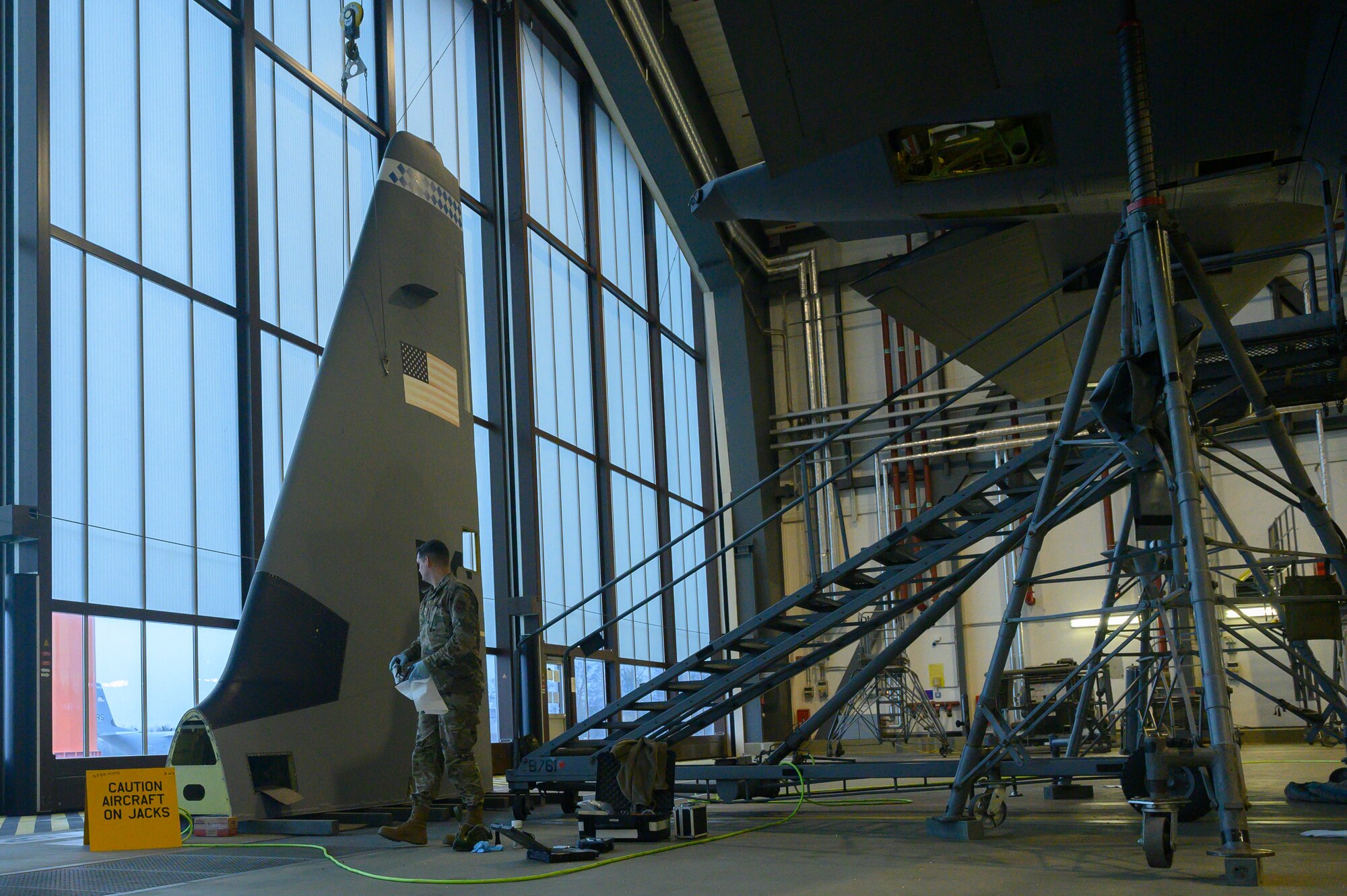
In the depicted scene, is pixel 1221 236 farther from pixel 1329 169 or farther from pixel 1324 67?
pixel 1324 67

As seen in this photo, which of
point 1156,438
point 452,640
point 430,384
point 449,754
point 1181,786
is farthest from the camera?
point 430,384

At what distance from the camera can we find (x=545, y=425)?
1534cm

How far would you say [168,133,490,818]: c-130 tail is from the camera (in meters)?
5.59

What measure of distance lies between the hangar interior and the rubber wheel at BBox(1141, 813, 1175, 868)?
0.04 feet

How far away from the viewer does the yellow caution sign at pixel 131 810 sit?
17.2 ft

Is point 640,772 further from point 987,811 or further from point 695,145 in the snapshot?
point 695,145

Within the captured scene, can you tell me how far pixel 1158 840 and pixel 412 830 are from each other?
3.26 meters

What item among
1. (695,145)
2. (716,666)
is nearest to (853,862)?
(716,666)

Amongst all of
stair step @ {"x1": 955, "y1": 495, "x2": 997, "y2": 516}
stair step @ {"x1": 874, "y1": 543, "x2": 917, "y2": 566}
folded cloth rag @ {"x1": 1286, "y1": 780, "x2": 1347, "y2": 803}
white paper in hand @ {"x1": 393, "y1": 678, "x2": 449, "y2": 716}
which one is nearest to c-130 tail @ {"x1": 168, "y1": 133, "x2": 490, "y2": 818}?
white paper in hand @ {"x1": 393, "y1": 678, "x2": 449, "y2": 716}

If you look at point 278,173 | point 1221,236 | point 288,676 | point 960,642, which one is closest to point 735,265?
point 960,642

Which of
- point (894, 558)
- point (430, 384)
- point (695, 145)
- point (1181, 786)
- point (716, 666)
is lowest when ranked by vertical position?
point (1181, 786)

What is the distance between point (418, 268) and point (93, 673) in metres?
4.11

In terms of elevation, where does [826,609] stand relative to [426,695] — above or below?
above

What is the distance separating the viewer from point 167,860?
4820 mm
